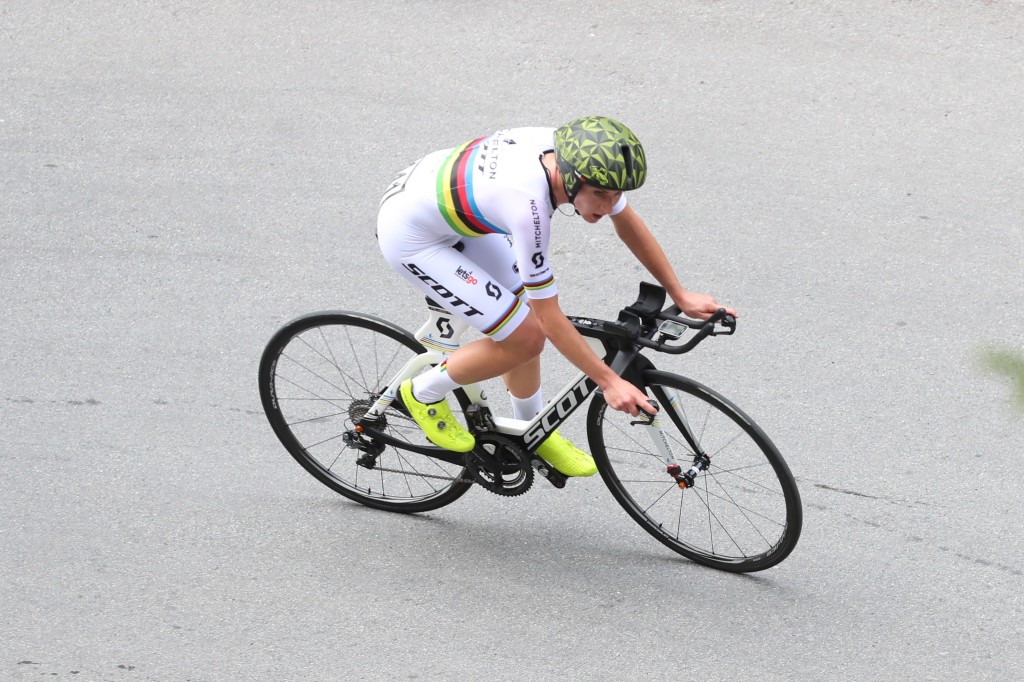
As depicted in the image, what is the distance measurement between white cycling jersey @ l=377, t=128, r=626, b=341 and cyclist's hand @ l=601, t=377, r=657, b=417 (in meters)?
0.39

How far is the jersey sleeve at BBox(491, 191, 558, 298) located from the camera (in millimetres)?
3723

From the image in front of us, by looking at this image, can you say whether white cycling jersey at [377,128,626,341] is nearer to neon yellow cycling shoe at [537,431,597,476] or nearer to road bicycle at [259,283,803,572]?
road bicycle at [259,283,803,572]

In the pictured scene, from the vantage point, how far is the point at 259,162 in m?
6.98

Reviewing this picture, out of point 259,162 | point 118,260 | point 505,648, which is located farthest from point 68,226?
point 505,648

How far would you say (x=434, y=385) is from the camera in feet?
14.6

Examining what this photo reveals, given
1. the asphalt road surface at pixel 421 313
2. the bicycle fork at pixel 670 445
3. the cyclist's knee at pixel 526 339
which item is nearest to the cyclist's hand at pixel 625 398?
the bicycle fork at pixel 670 445

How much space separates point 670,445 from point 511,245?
1.00m

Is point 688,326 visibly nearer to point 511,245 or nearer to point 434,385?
point 511,245

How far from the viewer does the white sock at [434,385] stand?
442cm

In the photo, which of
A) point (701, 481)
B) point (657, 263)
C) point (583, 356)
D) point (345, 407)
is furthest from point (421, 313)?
point (583, 356)

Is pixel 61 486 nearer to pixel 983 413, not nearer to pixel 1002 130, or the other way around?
pixel 983 413

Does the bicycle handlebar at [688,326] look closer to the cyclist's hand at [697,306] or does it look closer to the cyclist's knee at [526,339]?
the cyclist's hand at [697,306]

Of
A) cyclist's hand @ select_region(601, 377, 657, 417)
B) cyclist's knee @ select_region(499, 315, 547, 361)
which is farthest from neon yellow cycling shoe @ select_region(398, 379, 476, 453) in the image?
cyclist's hand @ select_region(601, 377, 657, 417)

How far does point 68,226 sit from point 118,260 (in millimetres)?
465
